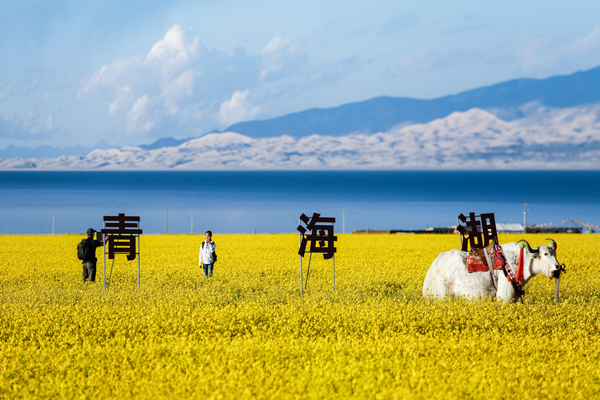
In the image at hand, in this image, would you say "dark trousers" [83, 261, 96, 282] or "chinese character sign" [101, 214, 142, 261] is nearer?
"chinese character sign" [101, 214, 142, 261]

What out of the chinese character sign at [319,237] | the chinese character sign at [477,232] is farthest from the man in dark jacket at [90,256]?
the chinese character sign at [477,232]

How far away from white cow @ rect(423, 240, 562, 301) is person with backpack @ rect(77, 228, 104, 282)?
10516 mm

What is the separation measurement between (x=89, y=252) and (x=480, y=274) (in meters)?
12.0

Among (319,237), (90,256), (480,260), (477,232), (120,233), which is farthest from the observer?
(90,256)

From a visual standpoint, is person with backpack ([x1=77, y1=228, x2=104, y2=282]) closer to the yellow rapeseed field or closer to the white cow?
the yellow rapeseed field

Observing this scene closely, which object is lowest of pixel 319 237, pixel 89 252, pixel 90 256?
pixel 90 256

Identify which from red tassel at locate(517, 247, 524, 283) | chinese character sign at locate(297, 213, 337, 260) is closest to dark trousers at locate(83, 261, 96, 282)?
chinese character sign at locate(297, 213, 337, 260)

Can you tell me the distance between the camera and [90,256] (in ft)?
59.0

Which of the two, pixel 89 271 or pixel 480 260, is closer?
pixel 480 260

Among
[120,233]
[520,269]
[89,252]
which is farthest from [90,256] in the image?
[520,269]

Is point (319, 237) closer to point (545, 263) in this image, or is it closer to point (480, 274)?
point (480, 274)

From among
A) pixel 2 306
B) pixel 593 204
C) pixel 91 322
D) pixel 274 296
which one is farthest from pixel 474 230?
pixel 593 204

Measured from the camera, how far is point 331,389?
755 cm

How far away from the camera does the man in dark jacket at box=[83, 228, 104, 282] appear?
17.7 metres
